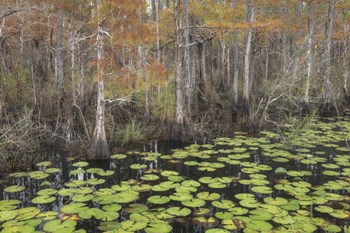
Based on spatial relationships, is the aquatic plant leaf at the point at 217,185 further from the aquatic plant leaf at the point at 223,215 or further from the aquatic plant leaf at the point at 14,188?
the aquatic plant leaf at the point at 14,188

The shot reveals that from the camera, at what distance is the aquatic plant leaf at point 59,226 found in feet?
14.7

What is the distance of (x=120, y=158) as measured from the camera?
8312 mm

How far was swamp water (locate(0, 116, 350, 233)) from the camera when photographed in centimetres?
482

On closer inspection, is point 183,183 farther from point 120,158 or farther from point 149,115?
point 149,115

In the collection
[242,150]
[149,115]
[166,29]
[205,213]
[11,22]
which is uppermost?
[11,22]

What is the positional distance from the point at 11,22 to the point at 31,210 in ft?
47.5

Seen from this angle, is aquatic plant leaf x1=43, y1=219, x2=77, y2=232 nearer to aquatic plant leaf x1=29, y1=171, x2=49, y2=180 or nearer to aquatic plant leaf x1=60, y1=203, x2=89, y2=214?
aquatic plant leaf x1=60, y1=203, x2=89, y2=214

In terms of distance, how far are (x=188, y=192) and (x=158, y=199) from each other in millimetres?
646

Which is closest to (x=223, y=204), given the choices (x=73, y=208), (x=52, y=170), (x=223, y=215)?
(x=223, y=215)

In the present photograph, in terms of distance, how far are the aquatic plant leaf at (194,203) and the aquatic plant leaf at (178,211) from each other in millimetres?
158

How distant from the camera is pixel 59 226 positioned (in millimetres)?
4582

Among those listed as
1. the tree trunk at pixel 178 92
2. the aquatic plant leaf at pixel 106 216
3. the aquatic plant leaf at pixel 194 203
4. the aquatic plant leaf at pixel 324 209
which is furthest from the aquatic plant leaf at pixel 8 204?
the tree trunk at pixel 178 92

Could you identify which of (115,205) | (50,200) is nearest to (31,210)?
(50,200)

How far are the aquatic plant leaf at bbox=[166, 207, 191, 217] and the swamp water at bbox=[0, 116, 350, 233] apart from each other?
0.6 inches
